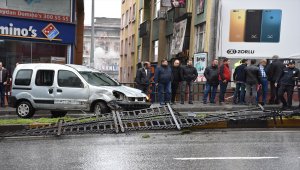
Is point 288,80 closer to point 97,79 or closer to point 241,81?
point 241,81

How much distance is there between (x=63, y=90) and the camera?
13031 millimetres

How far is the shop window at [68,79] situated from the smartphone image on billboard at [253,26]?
9445 millimetres

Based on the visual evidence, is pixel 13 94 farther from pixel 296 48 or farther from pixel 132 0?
pixel 132 0

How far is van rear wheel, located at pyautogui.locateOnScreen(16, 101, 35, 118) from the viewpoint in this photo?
43.4 ft

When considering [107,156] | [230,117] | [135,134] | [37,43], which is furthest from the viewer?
[37,43]

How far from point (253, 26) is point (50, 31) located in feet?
30.5

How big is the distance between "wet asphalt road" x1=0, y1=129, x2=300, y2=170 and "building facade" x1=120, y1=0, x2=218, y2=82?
11.3 meters

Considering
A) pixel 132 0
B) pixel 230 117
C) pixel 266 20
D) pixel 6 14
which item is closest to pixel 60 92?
pixel 230 117

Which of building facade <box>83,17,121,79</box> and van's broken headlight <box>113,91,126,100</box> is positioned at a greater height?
building facade <box>83,17,121,79</box>

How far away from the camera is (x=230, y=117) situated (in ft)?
33.9

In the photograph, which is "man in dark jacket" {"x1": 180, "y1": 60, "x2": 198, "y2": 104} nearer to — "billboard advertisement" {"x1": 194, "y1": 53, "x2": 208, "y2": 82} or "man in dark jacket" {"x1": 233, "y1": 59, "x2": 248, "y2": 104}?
"man in dark jacket" {"x1": 233, "y1": 59, "x2": 248, "y2": 104}

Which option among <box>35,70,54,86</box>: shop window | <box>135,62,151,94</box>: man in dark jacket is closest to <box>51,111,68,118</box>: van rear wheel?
<box>35,70,54,86</box>: shop window

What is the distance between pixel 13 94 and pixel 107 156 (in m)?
7.34

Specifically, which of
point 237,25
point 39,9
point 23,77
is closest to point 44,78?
point 23,77
